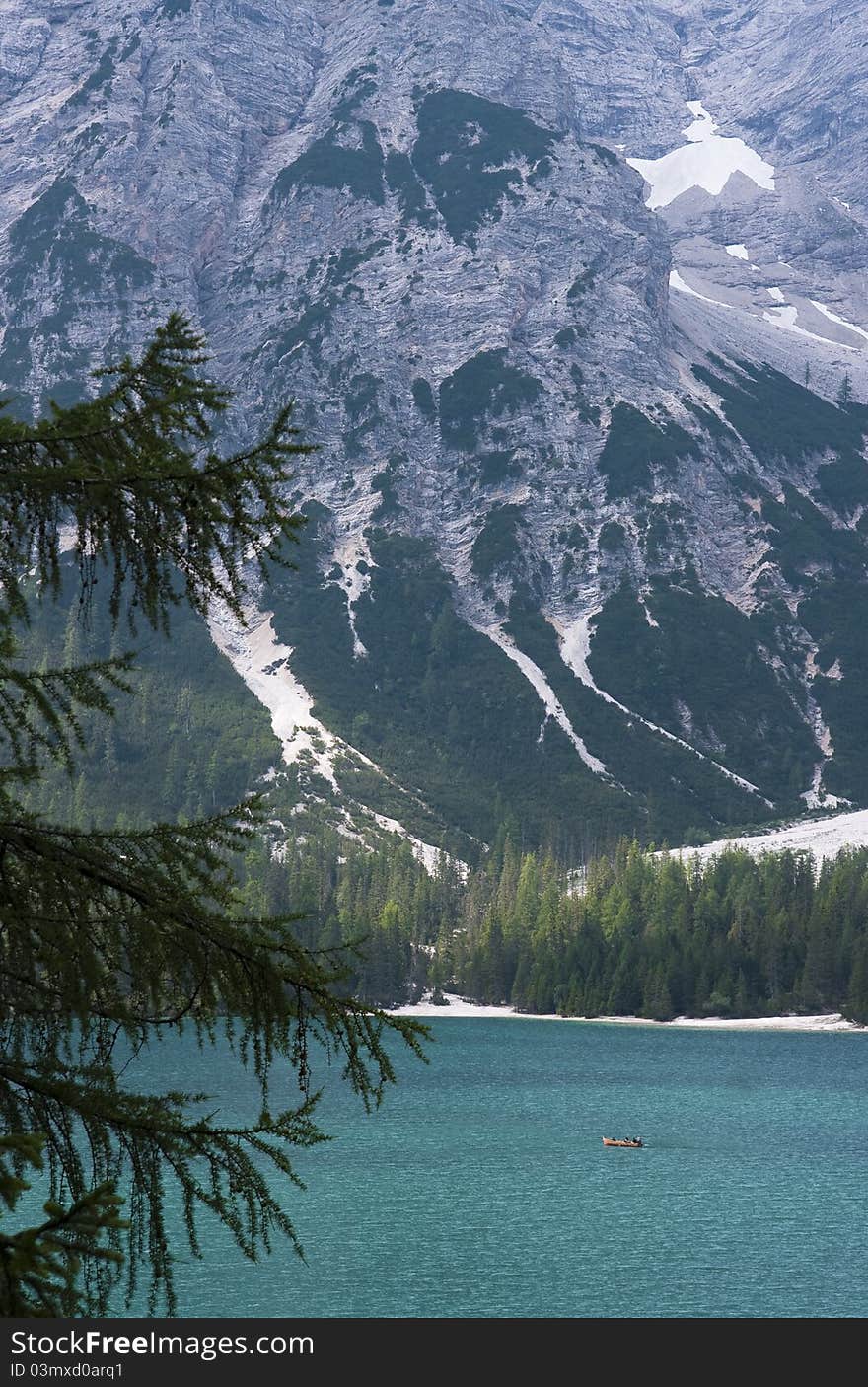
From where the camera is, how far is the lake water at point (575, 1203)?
144 ft

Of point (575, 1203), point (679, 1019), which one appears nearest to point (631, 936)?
point (679, 1019)

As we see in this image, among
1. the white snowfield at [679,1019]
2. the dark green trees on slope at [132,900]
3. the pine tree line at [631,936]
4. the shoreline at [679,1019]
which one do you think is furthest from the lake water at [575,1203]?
the pine tree line at [631,936]

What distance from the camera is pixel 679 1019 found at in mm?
160250

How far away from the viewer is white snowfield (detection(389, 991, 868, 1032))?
15062 cm

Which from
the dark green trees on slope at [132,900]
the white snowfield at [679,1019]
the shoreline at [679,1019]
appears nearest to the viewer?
the dark green trees on slope at [132,900]

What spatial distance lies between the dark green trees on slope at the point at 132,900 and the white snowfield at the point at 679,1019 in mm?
138458

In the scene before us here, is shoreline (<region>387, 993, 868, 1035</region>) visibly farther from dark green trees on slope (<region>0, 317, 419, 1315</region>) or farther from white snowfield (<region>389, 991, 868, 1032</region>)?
dark green trees on slope (<region>0, 317, 419, 1315</region>)

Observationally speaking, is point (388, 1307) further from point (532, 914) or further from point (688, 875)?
point (688, 875)

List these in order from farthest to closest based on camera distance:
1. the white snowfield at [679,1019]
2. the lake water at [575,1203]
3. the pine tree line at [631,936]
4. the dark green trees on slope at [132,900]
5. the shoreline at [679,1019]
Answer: the pine tree line at [631,936] < the white snowfield at [679,1019] < the shoreline at [679,1019] < the lake water at [575,1203] < the dark green trees on slope at [132,900]

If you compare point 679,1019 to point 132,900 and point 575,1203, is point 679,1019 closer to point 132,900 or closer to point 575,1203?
point 575,1203

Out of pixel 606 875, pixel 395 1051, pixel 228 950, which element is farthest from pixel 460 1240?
pixel 606 875

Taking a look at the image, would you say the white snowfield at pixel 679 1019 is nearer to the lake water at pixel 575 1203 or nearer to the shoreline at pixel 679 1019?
the shoreline at pixel 679 1019

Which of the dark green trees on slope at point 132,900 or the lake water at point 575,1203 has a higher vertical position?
the dark green trees on slope at point 132,900
